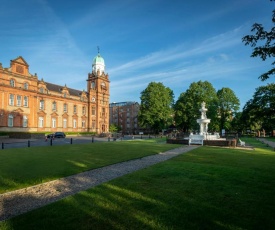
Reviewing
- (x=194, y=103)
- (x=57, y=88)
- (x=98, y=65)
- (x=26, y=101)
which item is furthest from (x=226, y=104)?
(x=26, y=101)

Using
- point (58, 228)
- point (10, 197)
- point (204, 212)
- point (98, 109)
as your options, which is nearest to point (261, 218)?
point (204, 212)

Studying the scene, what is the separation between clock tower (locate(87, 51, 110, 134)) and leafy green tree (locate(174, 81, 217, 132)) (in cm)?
2412

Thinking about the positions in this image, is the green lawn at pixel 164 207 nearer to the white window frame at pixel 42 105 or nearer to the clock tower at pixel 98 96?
the white window frame at pixel 42 105

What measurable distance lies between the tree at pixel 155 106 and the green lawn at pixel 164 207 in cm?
5328

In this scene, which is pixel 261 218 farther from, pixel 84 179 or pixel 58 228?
pixel 84 179

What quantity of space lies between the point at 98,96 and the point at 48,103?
17342mm

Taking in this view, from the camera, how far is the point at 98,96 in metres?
69.1

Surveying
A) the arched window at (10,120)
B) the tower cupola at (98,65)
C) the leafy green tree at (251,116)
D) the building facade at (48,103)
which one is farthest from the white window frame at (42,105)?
the leafy green tree at (251,116)

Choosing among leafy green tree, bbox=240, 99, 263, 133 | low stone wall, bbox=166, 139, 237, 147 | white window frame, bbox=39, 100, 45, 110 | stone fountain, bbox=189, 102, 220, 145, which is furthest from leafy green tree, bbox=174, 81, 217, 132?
leafy green tree, bbox=240, 99, 263, 133

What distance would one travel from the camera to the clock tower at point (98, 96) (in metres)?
67.8

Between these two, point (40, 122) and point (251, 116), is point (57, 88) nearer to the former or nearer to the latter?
point (40, 122)

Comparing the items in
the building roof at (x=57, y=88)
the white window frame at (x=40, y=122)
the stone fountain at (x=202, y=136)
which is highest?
the building roof at (x=57, y=88)

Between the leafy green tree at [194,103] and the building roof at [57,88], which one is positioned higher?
the building roof at [57,88]

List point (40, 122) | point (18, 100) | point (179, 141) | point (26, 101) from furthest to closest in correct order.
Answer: point (40, 122) → point (26, 101) → point (18, 100) → point (179, 141)
